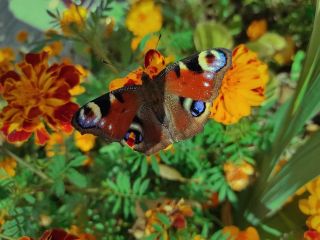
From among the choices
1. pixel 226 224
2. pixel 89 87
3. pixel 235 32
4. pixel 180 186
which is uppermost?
pixel 89 87

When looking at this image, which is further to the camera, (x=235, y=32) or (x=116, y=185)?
(x=235, y=32)

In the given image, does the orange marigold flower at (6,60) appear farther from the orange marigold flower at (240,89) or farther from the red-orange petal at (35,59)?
the orange marigold flower at (240,89)

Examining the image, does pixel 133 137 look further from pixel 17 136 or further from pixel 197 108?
pixel 17 136

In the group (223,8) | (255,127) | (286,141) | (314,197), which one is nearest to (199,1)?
(223,8)

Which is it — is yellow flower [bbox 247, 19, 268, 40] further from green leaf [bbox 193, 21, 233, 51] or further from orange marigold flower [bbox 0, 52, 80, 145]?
orange marigold flower [bbox 0, 52, 80, 145]

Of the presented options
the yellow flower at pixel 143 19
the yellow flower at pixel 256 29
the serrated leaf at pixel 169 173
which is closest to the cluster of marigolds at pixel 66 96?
the serrated leaf at pixel 169 173

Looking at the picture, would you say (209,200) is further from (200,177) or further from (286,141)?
(286,141)

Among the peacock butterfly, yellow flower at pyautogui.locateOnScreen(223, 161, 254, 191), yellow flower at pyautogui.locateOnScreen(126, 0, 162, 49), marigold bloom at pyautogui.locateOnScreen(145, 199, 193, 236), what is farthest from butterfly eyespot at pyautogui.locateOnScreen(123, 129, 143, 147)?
yellow flower at pyautogui.locateOnScreen(126, 0, 162, 49)
